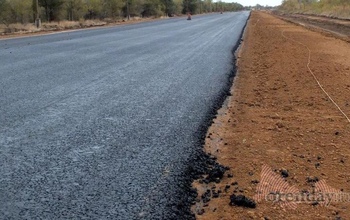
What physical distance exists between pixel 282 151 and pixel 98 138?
7.38 ft

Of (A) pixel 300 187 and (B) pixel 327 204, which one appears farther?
(A) pixel 300 187

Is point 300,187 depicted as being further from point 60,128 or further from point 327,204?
point 60,128

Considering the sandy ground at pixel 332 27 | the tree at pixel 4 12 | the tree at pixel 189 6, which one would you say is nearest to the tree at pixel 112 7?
the tree at pixel 4 12

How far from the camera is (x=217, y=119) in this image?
6.34 m

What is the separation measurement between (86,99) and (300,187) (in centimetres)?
445

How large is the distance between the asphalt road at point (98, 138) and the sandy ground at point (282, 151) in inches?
15.9

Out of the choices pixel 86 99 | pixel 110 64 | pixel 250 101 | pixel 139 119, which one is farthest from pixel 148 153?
pixel 110 64

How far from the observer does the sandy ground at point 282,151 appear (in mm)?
3414

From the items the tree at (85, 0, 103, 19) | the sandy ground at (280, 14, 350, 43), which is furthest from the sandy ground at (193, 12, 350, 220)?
the tree at (85, 0, 103, 19)

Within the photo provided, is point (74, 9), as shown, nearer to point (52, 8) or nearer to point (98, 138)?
point (52, 8)

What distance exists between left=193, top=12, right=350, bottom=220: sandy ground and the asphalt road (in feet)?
1.33

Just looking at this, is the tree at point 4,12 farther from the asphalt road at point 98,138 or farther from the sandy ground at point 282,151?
the sandy ground at point 282,151

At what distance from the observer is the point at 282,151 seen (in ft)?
15.8

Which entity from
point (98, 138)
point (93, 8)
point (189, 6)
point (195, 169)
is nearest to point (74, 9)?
point (93, 8)
